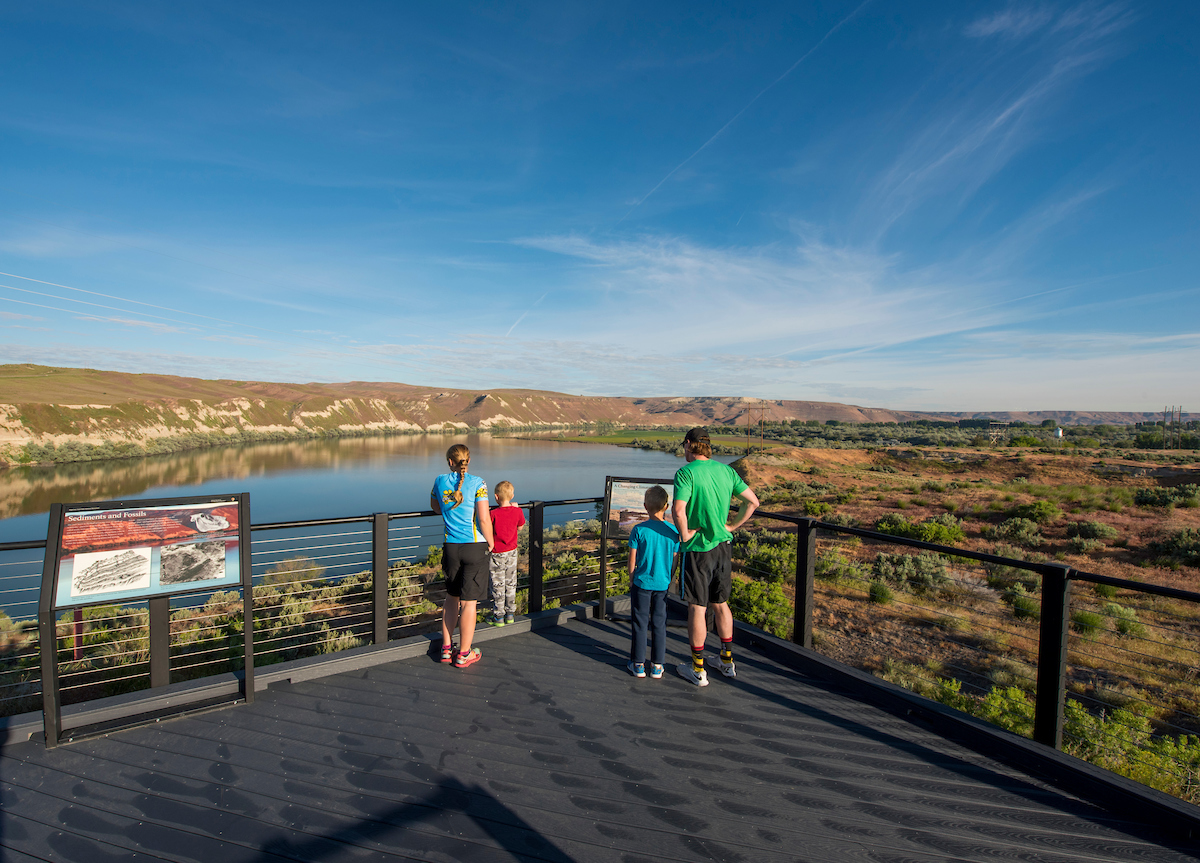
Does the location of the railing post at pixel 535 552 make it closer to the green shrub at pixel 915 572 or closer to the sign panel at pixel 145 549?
the sign panel at pixel 145 549

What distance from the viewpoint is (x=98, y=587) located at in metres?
2.74

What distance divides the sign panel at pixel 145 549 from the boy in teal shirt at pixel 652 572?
8.21 ft

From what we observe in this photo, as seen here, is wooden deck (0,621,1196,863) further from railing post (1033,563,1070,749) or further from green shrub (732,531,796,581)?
green shrub (732,531,796,581)

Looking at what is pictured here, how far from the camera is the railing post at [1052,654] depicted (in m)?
2.66

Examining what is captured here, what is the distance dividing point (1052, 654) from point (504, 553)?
3690 mm

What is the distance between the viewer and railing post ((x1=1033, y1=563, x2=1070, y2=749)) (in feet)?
8.74

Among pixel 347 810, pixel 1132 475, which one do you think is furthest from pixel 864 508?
pixel 347 810

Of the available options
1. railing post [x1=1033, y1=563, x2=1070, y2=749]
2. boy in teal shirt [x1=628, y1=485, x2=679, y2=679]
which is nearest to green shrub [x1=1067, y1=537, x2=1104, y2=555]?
railing post [x1=1033, y1=563, x2=1070, y2=749]

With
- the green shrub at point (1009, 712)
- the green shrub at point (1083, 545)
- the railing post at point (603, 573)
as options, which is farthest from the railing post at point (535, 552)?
the green shrub at point (1083, 545)

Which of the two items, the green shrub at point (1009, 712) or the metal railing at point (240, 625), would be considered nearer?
the metal railing at point (240, 625)

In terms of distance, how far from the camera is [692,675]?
3633 millimetres

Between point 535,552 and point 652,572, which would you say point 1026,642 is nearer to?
point 652,572

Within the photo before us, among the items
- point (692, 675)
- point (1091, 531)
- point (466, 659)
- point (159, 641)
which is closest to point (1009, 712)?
point (692, 675)

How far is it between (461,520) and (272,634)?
5807mm
